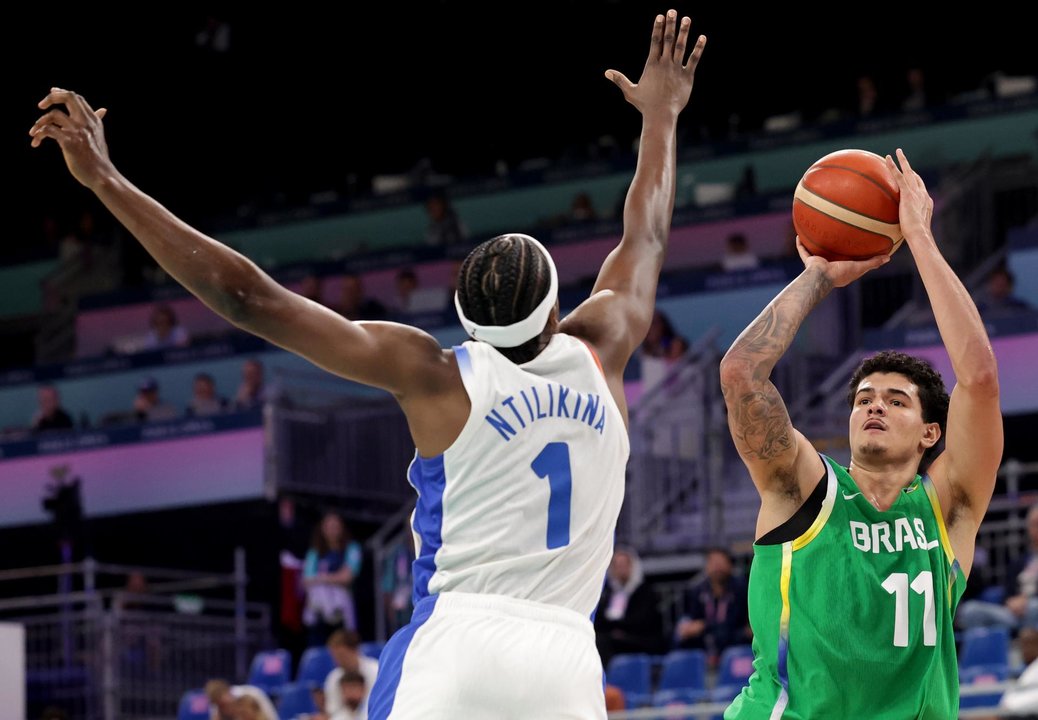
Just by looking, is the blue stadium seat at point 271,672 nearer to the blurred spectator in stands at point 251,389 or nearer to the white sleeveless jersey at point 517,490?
the blurred spectator in stands at point 251,389

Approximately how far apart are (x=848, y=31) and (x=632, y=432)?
8388mm

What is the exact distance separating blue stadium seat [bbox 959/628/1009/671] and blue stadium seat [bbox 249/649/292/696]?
21.2ft

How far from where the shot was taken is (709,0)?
22.7 metres

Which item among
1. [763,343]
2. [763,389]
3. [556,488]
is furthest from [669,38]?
[556,488]

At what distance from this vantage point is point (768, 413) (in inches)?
190

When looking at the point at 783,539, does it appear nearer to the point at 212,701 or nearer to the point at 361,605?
the point at 212,701

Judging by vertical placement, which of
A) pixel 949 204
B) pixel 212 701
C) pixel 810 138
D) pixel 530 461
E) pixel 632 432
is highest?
pixel 810 138

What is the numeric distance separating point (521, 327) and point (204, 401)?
1506 centimetres

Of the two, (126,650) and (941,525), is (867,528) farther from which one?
(126,650)

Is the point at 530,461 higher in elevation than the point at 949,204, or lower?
lower

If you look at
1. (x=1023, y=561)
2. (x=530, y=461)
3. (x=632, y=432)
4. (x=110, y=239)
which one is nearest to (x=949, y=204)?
(x=632, y=432)

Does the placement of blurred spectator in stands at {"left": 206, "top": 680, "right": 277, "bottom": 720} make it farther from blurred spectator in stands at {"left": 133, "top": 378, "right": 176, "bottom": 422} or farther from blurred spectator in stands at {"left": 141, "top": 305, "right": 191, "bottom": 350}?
blurred spectator in stands at {"left": 141, "top": 305, "right": 191, "bottom": 350}

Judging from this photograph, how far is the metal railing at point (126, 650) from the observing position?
16.0 metres

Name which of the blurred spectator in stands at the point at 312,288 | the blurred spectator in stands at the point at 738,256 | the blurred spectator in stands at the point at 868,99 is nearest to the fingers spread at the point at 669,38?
the blurred spectator in stands at the point at 738,256
